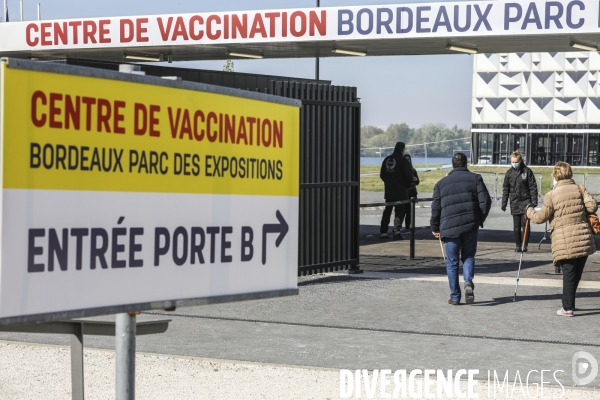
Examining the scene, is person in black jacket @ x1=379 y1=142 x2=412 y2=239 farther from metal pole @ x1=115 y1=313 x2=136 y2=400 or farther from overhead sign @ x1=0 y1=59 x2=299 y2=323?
metal pole @ x1=115 y1=313 x2=136 y2=400

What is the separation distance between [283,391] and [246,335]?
2480mm

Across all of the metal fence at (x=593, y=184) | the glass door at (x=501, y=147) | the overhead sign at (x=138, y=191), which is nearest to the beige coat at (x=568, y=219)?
the overhead sign at (x=138, y=191)

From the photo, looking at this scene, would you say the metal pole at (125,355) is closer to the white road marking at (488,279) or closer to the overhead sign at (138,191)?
the overhead sign at (138,191)

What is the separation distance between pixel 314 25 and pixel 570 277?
7.70 metres

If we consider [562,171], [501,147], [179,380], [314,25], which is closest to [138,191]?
[179,380]

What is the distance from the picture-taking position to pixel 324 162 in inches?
516

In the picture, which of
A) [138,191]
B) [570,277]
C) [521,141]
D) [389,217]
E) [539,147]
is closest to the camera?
[138,191]

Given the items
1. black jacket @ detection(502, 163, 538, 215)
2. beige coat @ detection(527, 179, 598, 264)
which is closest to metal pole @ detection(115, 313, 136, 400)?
beige coat @ detection(527, 179, 598, 264)

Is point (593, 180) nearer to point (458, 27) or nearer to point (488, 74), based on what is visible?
point (458, 27)

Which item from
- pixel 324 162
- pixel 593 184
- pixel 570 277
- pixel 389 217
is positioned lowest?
pixel 593 184

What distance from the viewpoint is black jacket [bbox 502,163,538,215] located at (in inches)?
641

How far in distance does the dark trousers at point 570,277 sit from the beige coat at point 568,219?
0.10 m

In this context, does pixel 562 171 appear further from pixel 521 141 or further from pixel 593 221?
pixel 521 141

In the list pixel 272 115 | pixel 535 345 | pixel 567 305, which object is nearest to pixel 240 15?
pixel 567 305
